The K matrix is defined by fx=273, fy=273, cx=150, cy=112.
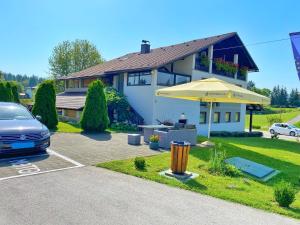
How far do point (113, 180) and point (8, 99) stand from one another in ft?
50.6

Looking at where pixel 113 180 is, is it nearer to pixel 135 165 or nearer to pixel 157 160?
pixel 135 165

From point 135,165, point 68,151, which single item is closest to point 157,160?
point 135,165

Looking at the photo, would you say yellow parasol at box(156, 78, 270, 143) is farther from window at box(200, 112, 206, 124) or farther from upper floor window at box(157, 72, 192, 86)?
window at box(200, 112, 206, 124)

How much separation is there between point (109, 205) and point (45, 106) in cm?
1091

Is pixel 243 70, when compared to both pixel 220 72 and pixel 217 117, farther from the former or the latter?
pixel 217 117

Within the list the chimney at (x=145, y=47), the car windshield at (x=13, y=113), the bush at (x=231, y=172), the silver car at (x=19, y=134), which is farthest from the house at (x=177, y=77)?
the bush at (x=231, y=172)

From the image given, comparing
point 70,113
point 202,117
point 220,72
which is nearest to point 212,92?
point 202,117

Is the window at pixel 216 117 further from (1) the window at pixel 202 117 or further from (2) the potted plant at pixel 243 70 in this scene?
(2) the potted plant at pixel 243 70

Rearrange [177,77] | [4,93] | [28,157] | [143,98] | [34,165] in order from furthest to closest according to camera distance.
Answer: [177,77], [143,98], [4,93], [28,157], [34,165]

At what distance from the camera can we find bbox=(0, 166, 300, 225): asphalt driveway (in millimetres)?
4160

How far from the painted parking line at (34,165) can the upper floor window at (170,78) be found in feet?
38.5

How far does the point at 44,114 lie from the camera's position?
559 inches

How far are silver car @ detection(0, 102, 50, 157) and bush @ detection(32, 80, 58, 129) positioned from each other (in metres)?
5.43

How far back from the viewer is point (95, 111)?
46.8 ft
